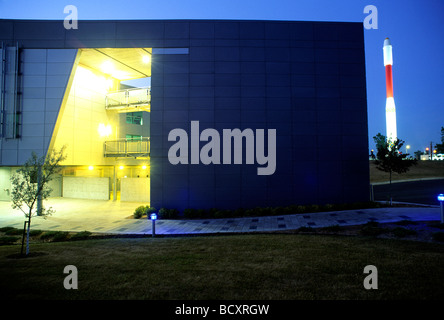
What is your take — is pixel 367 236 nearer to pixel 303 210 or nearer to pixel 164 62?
pixel 303 210

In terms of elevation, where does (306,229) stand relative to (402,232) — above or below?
below

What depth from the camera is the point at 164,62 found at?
17.7 meters

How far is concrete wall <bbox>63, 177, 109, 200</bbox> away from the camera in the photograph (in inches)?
966

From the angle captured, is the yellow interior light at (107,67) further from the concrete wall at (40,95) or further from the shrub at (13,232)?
the shrub at (13,232)

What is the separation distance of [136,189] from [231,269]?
688 inches

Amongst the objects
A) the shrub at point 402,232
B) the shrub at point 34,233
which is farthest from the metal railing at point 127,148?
the shrub at point 402,232

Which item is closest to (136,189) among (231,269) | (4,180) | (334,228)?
(4,180)

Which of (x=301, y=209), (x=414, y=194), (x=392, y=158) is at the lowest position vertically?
(x=301, y=209)

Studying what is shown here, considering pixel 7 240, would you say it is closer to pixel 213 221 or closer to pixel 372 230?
pixel 213 221

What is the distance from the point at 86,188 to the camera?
2523 centimetres

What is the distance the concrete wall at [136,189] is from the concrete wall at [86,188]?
3294mm
